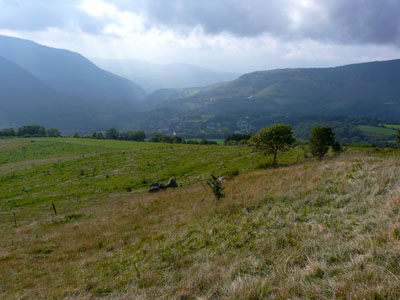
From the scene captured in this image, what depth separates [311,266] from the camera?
4613 mm

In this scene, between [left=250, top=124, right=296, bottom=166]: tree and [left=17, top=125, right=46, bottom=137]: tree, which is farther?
Result: [left=17, top=125, right=46, bottom=137]: tree

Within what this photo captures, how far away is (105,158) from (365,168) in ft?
171

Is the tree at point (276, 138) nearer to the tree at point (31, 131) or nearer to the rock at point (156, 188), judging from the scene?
the rock at point (156, 188)

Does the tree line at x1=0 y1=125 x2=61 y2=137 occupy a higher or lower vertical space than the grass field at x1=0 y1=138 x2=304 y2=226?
higher

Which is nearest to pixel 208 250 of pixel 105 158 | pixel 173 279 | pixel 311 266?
pixel 173 279

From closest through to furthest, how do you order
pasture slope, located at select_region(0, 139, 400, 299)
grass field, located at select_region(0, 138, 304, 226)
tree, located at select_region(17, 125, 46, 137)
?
pasture slope, located at select_region(0, 139, 400, 299), grass field, located at select_region(0, 138, 304, 226), tree, located at select_region(17, 125, 46, 137)

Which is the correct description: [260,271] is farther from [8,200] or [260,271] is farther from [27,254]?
[8,200]

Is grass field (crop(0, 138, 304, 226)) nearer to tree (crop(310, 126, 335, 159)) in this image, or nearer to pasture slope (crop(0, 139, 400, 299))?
tree (crop(310, 126, 335, 159))

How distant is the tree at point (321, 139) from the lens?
87.6ft

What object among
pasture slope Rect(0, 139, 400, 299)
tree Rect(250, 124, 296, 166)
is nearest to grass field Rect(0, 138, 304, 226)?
tree Rect(250, 124, 296, 166)

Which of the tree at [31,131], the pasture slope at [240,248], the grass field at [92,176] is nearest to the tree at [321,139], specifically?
the grass field at [92,176]

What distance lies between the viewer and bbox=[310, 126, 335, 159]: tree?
87.6ft

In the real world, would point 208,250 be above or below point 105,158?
above

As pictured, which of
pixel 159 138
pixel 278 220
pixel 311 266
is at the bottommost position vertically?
pixel 159 138
